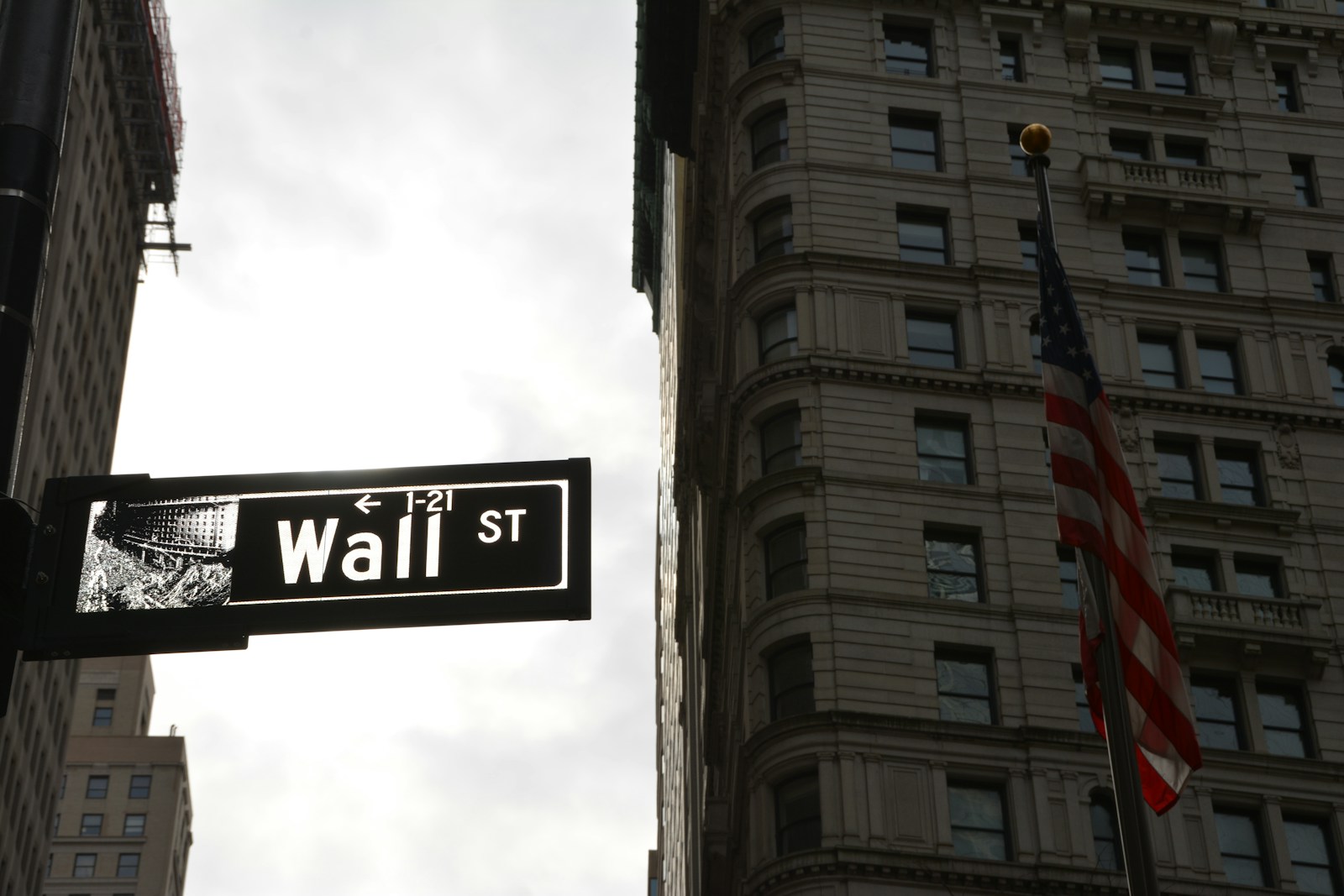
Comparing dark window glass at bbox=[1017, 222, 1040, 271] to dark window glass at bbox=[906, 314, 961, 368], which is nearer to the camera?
dark window glass at bbox=[906, 314, 961, 368]

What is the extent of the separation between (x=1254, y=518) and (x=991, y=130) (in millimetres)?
Result: 14156

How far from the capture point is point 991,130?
54500 mm

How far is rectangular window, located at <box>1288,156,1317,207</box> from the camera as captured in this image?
55.0m

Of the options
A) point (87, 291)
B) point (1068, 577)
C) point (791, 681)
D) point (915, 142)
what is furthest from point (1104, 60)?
point (87, 291)

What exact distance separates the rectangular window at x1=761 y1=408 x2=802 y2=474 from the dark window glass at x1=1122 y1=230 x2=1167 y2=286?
36.0 feet

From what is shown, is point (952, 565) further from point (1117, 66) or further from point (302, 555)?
point (302, 555)

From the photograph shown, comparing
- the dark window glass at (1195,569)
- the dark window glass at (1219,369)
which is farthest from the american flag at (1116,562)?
the dark window glass at (1219,369)

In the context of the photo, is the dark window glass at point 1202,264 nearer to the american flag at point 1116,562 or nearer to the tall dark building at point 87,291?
the american flag at point 1116,562

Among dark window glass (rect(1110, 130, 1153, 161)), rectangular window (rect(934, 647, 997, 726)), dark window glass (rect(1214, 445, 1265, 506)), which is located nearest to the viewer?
rectangular window (rect(934, 647, 997, 726))

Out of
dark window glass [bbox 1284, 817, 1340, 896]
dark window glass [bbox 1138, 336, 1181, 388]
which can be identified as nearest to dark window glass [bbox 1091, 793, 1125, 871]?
dark window glass [bbox 1284, 817, 1340, 896]

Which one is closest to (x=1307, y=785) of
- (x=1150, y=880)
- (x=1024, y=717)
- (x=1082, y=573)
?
(x=1024, y=717)

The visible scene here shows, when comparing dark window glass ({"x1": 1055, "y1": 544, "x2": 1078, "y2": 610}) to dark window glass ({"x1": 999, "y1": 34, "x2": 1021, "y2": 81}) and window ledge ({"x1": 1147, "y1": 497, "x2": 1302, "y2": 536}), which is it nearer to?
window ledge ({"x1": 1147, "y1": 497, "x2": 1302, "y2": 536})

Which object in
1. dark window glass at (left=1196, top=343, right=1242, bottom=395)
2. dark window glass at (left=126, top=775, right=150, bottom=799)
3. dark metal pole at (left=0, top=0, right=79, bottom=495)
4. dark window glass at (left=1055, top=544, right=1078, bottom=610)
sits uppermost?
dark window glass at (left=126, top=775, right=150, bottom=799)

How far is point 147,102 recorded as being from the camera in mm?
115250
